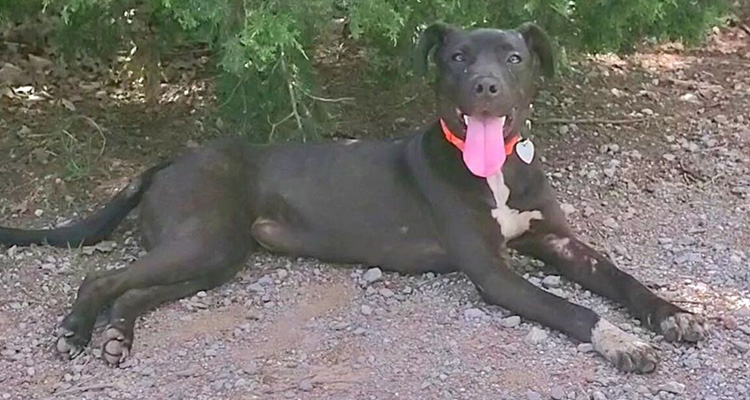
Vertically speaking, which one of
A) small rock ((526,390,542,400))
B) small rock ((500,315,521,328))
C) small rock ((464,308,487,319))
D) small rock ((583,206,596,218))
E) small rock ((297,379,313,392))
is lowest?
small rock ((583,206,596,218))

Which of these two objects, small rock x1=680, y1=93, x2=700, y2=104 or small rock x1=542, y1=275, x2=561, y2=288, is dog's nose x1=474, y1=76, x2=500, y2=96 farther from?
small rock x1=680, y1=93, x2=700, y2=104

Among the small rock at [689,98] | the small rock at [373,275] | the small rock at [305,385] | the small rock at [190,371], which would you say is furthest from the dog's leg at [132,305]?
the small rock at [689,98]

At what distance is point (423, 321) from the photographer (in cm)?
428

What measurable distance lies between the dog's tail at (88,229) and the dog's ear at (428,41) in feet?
3.74

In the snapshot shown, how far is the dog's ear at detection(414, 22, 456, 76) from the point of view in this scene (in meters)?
4.63

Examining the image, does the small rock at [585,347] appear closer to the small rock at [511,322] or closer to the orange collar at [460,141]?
the small rock at [511,322]

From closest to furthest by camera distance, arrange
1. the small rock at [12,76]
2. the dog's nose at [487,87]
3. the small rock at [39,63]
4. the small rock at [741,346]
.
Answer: the small rock at [741,346], the dog's nose at [487,87], the small rock at [12,76], the small rock at [39,63]

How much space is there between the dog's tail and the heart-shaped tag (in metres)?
1.45

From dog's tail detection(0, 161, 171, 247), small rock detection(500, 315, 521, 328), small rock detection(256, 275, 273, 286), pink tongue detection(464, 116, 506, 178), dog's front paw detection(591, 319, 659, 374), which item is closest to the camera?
dog's front paw detection(591, 319, 659, 374)

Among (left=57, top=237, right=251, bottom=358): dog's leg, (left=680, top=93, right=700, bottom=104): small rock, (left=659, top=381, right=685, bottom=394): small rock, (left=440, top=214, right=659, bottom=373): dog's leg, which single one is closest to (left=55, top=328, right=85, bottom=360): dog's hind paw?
(left=57, top=237, right=251, bottom=358): dog's leg

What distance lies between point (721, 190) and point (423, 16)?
5.37 feet

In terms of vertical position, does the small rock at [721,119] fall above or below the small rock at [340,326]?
above

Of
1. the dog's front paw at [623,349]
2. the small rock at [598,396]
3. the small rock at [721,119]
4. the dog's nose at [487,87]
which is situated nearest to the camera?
the small rock at [598,396]

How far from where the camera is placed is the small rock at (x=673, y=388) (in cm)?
371
